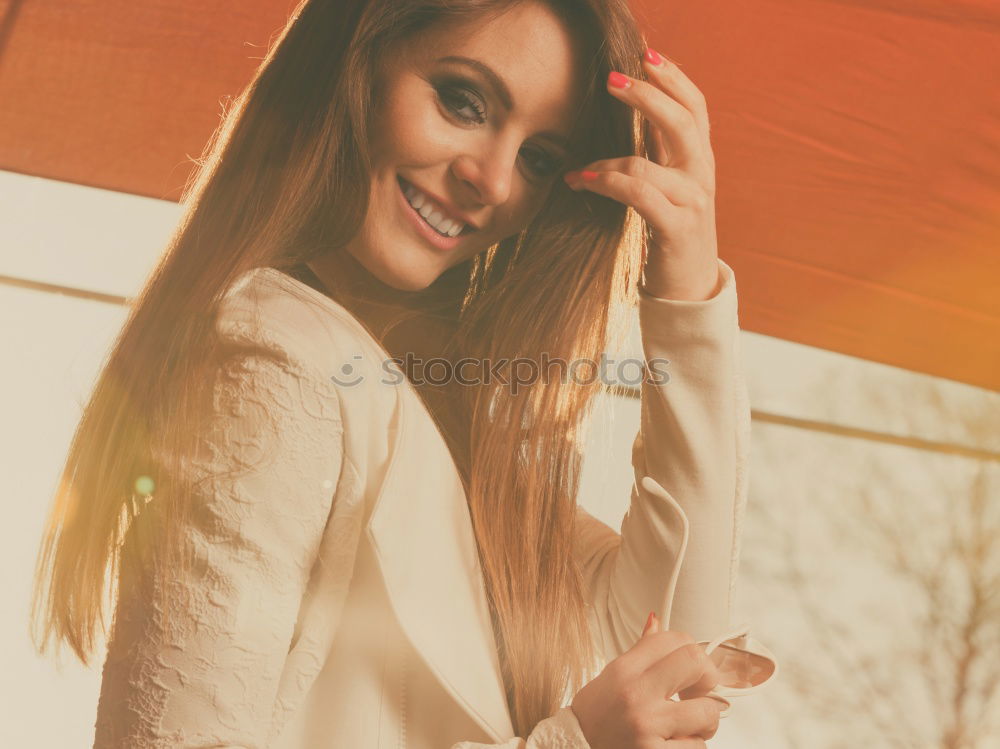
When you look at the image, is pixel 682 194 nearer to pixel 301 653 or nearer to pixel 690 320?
pixel 690 320

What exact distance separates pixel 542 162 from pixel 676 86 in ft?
0.34

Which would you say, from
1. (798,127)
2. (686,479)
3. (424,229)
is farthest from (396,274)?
(798,127)

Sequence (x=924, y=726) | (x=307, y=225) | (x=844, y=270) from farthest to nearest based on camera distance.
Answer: (x=844, y=270) → (x=924, y=726) → (x=307, y=225)

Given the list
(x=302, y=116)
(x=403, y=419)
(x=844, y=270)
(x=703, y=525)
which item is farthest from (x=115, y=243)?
(x=844, y=270)

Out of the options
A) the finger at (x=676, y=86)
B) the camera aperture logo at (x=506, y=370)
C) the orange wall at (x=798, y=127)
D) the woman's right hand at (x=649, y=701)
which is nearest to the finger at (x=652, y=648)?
the woman's right hand at (x=649, y=701)

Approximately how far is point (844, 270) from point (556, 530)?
0.48m

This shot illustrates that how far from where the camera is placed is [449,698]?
1.58 feet

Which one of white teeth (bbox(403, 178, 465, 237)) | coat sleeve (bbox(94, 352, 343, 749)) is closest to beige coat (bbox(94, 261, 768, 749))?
coat sleeve (bbox(94, 352, 343, 749))

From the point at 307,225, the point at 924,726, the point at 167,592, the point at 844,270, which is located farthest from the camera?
the point at 844,270

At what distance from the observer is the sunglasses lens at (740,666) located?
521 mm

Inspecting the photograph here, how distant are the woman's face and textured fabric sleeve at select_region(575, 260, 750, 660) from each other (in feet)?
0.46

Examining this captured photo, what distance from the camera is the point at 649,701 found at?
0.45 meters

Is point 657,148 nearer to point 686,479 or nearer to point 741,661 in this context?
point 686,479

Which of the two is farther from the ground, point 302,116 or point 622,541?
point 302,116
